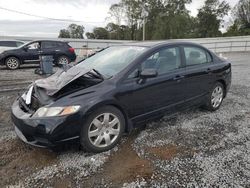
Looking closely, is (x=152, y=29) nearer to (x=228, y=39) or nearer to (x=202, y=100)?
(x=228, y=39)

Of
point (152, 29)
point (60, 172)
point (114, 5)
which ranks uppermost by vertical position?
point (114, 5)

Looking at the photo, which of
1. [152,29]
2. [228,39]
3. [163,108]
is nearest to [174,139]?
[163,108]

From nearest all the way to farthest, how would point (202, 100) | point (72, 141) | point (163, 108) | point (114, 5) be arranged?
point (72, 141) → point (163, 108) → point (202, 100) → point (114, 5)

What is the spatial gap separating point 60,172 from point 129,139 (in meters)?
1.22

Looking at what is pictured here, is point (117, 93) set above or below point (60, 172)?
above

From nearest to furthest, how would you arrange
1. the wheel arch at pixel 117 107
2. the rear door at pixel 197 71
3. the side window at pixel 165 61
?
1. the wheel arch at pixel 117 107
2. the side window at pixel 165 61
3. the rear door at pixel 197 71

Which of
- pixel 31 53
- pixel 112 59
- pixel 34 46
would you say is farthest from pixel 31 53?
pixel 112 59

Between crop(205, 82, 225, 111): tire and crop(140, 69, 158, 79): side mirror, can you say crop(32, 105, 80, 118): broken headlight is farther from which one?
crop(205, 82, 225, 111): tire

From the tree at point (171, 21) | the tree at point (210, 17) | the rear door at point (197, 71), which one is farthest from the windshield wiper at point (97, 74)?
the tree at point (210, 17)

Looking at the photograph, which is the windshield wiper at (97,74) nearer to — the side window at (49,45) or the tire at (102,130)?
the tire at (102,130)

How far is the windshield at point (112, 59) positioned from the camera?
3635mm

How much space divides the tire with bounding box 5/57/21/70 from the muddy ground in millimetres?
8203

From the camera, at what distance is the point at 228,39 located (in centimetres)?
2473

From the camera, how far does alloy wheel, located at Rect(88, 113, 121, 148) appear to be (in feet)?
10.5
